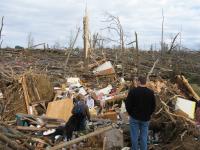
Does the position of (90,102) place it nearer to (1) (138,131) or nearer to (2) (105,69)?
(2) (105,69)

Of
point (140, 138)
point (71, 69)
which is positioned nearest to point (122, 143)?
point (140, 138)

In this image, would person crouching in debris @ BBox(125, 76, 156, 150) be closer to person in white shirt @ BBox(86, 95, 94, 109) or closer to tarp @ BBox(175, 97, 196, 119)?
tarp @ BBox(175, 97, 196, 119)

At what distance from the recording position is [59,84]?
20625 millimetres

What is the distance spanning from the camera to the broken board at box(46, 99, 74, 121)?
15727 millimetres

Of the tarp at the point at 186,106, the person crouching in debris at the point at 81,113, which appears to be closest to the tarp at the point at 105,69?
the tarp at the point at 186,106

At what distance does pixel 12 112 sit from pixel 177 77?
22.0 ft

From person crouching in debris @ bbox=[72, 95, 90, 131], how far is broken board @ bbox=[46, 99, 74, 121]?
8.22 feet

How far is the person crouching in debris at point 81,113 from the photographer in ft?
42.4

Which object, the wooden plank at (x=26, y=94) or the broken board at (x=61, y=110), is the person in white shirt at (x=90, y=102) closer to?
the broken board at (x=61, y=110)

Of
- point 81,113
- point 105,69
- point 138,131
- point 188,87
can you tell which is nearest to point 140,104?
point 138,131

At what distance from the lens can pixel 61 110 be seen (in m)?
15.9


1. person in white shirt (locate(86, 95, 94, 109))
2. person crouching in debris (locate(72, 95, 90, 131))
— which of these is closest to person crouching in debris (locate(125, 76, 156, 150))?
person crouching in debris (locate(72, 95, 90, 131))

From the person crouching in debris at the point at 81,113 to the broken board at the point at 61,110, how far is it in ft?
8.22

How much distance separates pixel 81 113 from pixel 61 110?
120 inches
